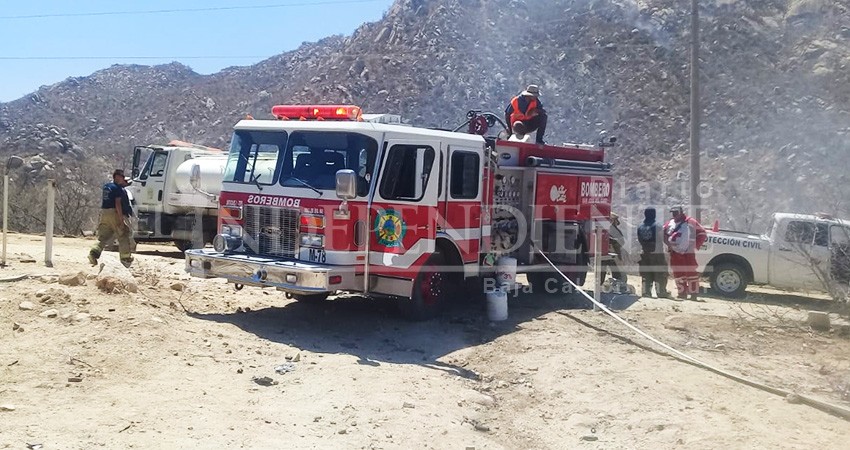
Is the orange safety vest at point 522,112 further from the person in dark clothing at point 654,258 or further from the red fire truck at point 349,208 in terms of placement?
the person in dark clothing at point 654,258

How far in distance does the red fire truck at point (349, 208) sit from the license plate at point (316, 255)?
0.04ft

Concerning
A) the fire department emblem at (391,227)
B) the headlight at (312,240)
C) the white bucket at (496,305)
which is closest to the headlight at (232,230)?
the headlight at (312,240)

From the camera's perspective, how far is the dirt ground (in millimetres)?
5676

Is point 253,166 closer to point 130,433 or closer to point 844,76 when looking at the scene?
point 130,433

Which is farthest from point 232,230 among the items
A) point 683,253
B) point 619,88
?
point 619,88

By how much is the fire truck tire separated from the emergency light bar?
8362mm

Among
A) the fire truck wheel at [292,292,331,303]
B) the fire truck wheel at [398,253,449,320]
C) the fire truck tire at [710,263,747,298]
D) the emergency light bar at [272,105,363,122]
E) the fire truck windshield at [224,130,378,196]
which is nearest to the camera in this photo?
the fire truck windshield at [224,130,378,196]

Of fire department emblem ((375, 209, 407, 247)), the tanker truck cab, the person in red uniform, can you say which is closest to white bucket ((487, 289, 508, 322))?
fire department emblem ((375, 209, 407, 247))

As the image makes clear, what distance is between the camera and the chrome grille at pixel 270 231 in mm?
8867

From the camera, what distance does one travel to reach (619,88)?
32.1m

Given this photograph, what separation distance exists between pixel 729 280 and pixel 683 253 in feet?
6.98

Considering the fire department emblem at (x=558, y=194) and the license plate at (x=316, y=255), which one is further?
the fire department emblem at (x=558, y=194)

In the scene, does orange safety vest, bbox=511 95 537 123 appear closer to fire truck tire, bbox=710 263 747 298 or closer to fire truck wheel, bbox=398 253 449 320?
fire truck wheel, bbox=398 253 449 320

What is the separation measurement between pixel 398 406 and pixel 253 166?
4.12m
